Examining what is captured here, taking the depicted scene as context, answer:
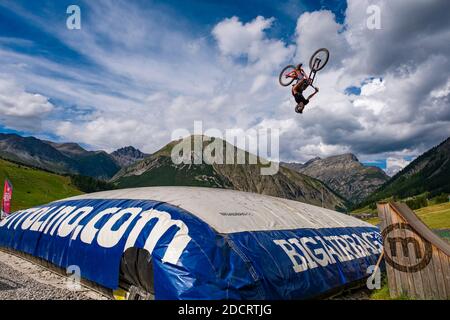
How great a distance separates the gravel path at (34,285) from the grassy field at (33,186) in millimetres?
113777

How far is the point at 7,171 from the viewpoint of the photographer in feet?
543

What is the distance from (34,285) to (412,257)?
16298mm

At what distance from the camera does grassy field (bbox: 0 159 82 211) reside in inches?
5169

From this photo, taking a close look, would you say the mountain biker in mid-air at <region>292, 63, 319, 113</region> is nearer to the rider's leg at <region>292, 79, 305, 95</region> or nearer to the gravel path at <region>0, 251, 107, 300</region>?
the rider's leg at <region>292, 79, 305, 95</region>

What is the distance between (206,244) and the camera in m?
12.3

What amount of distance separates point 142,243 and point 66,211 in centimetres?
991

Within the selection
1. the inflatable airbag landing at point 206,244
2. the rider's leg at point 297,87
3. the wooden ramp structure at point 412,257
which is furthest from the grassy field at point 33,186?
the wooden ramp structure at point 412,257

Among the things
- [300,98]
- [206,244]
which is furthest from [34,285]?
[300,98]

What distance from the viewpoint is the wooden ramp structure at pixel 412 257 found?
420 inches

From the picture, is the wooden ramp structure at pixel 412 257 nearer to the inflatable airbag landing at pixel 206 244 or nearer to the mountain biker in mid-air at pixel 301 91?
the inflatable airbag landing at pixel 206 244

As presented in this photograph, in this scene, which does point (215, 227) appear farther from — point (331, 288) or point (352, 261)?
point (352, 261)

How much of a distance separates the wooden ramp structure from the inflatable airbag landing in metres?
3.60

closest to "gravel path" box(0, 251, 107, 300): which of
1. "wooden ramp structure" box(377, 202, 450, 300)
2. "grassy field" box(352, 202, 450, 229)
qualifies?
"wooden ramp structure" box(377, 202, 450, 300)
